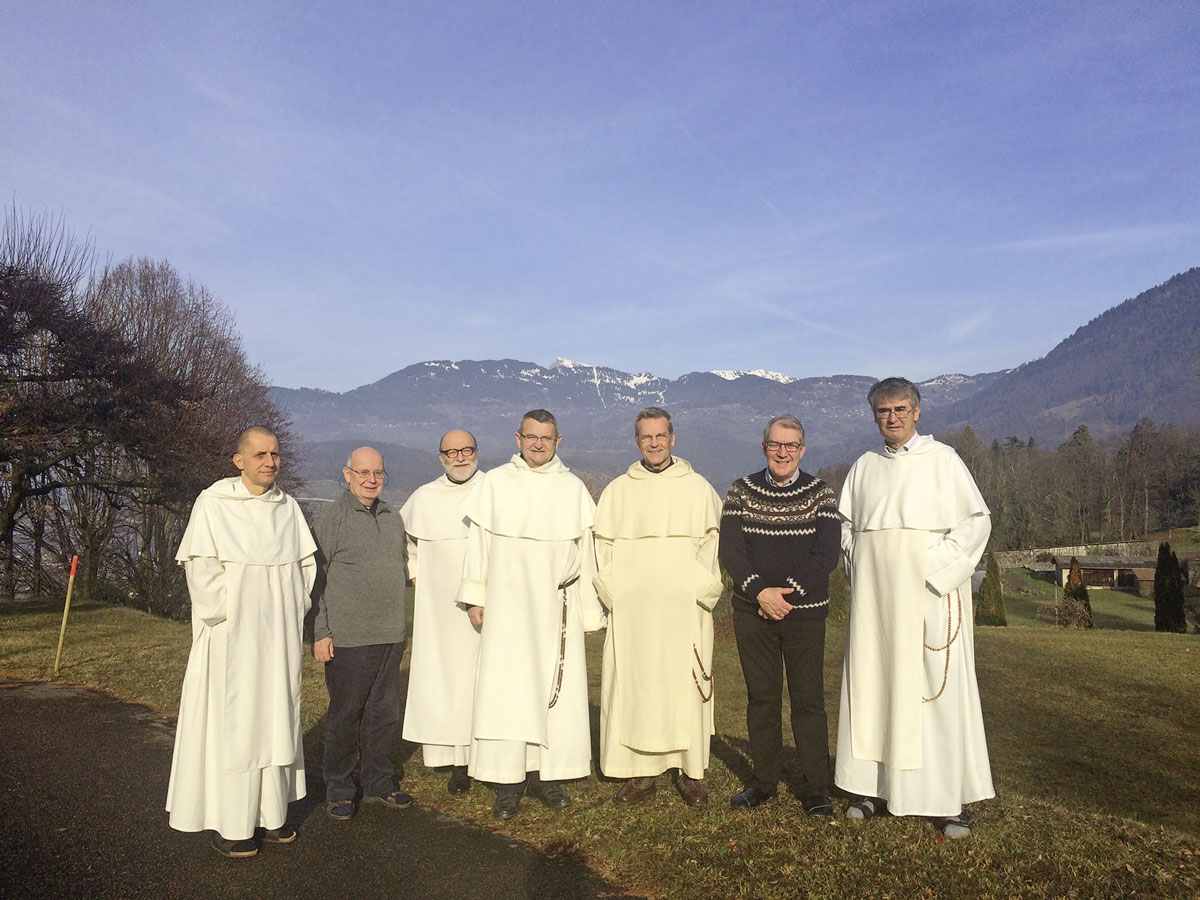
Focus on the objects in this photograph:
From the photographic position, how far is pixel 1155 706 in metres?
13.1

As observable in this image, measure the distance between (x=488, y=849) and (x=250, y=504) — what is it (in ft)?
8.46

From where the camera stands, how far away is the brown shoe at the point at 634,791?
19.6 feet

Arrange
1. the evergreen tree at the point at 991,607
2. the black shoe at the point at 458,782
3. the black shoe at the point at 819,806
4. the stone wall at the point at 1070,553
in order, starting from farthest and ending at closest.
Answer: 1. the stone wall at the point at 1070,553
2. the evergreen tree at the point at 991,607
3. the black shoe at the point at 458,782
4. the black shoe at the point at 819,806

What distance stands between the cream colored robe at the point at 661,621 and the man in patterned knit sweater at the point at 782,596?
0.83ft

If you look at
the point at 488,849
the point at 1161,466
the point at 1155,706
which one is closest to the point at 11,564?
the point at 488,849

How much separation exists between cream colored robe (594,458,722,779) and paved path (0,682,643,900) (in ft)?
3.72

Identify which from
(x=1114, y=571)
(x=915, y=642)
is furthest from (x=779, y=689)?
(x=1114, y=571)

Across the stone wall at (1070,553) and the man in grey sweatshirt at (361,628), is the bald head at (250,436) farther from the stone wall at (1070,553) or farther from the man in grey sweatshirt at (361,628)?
→ the stone wall at (1070,553)

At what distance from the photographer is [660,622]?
5961 millimetres

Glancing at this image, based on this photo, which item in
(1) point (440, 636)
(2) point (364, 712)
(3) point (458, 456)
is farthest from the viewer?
(3) point (458, 456)

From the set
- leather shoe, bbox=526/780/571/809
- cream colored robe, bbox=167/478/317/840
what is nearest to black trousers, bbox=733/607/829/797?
leather shoe, bbox=526/780/571/809

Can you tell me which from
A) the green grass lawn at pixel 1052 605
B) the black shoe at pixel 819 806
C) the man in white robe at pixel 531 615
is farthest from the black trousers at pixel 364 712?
the green grass lawn at pixel 1052 605

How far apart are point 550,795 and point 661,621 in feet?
4.71

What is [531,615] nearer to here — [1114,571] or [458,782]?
[458,782]
